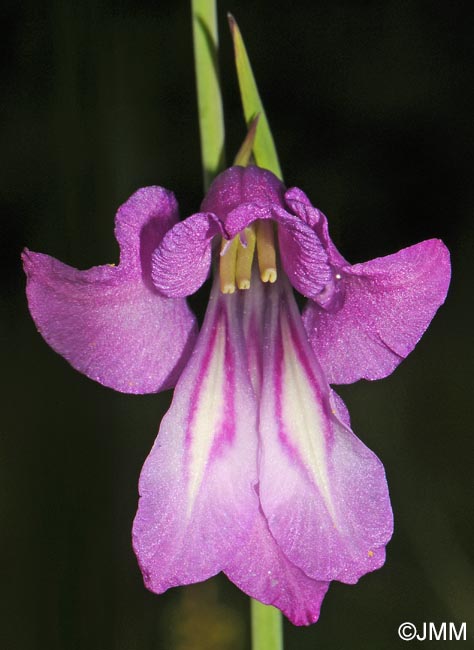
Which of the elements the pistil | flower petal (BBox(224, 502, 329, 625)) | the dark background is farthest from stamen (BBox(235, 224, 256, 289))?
the dark background

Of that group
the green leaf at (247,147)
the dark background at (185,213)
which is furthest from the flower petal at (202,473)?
the dark background at (185,213)

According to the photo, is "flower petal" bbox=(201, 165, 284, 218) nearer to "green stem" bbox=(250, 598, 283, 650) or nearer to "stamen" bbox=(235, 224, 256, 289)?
"stamen" bbox=(235, 224, 256, 289)

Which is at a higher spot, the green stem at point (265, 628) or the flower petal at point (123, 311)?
the flower petal at point (123, 311)

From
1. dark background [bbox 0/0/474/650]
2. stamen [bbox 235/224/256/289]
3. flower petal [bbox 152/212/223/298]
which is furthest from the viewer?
dark background [bbox 0/0/474/650]

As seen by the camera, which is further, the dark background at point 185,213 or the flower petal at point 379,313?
the dark background at point 185,213

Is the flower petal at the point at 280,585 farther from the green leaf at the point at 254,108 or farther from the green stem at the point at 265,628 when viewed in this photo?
the green leaf at the point at 254,108

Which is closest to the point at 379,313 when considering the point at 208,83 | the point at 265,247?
the point at 265,247

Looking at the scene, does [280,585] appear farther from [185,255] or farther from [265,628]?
[185,255]
